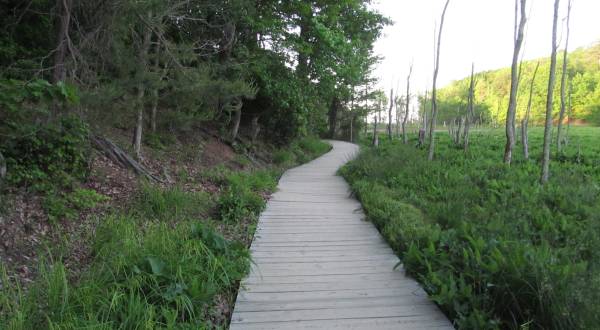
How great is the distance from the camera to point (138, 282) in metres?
2.89

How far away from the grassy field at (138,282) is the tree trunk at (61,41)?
2.05 metres

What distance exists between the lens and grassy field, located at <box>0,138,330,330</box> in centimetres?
256

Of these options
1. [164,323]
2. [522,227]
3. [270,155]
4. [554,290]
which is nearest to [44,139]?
[164,323]

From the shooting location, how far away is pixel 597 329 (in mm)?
2301

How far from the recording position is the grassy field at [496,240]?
9.24ft

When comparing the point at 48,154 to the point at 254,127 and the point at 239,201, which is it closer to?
the point at 239,201

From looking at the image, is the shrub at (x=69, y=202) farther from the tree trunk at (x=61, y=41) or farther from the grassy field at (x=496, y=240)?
the grassy field at (x=496, y=240)

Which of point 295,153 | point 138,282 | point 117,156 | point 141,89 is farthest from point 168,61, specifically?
point 295,153

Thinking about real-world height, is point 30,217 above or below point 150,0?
below

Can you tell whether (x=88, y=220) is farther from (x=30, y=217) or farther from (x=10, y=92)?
(x=10, y=92)

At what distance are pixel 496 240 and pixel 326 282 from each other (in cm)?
201

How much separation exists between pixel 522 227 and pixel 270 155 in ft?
35.0

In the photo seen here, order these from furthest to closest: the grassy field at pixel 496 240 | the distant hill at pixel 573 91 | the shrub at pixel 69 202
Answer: the distant hill at pixel 573 91
the shrub at pixel 69 202
the grassy field at pixel 496 240

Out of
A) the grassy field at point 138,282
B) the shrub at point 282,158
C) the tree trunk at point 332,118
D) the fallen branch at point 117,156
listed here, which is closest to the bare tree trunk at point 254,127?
the shrub at point 282,158
